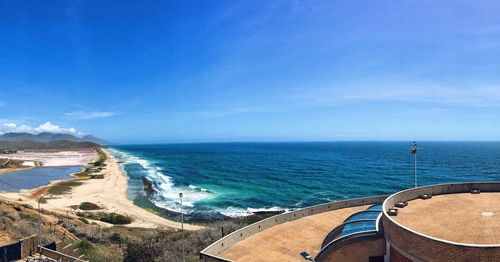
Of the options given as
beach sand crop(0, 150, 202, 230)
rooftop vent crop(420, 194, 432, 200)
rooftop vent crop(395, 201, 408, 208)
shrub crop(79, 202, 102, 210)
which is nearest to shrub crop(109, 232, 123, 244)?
beach sand crop(0, 150, 202, 230)

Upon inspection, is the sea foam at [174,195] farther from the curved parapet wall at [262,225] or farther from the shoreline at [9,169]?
the shoreline at [9,169]

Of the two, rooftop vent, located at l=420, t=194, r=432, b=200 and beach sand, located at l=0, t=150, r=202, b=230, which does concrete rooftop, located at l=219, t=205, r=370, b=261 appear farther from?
beach sand, located at l=0, t=150, r=202, b=230

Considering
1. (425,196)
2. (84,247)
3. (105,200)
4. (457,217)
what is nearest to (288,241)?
(425,196)

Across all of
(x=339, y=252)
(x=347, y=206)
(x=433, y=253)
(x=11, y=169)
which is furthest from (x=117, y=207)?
(x=11, y=169)

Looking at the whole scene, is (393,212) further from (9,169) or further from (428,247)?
(9,169)

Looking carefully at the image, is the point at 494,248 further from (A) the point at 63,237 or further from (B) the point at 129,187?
(B) the point at 129,187
